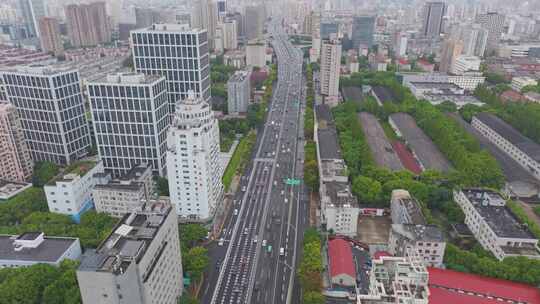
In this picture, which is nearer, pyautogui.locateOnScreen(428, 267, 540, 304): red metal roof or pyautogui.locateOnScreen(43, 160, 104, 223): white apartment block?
pyautogui.locateOnScreen(428, 267, 540, 304): red metal roof

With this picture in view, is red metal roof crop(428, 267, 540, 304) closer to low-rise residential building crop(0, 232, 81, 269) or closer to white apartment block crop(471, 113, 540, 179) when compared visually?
white apartment block crop(471, 113, 540, 179)

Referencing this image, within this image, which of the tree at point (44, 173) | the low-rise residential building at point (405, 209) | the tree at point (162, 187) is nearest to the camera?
the low-rise residential building at point (405, 209)

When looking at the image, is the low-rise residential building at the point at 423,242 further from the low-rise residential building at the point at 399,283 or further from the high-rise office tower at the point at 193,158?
the high-rise office tower at the point at 193,158

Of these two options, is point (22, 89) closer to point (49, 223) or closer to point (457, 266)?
point (49, 223)

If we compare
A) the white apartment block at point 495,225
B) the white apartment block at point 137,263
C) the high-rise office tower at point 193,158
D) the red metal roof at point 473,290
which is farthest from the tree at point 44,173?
the white apartment block at point 495,225

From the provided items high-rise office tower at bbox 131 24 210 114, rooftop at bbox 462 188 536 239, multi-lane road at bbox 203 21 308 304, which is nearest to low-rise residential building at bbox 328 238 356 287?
multi-lane road at bbox 203 21 308 304

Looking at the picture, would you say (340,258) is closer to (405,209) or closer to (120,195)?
(405,209)
